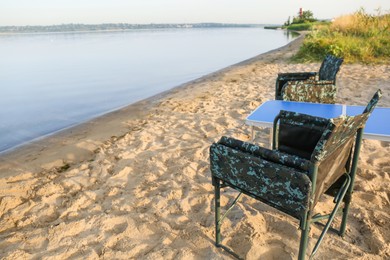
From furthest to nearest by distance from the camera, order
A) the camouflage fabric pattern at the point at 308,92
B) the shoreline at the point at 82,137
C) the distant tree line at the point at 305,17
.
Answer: the distant tree line at the point at 305,17 → the shoreline at the point at 82,137 → the camouflage fabric pattern at the point at 308,92

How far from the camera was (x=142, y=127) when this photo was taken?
236 inches

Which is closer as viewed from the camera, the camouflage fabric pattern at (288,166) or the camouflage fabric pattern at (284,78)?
the camouflage fabric pattern at (288,166)

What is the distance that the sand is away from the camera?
8.19ft

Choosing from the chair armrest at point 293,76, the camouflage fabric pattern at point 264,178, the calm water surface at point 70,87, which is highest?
the chair armrest at point 293,76

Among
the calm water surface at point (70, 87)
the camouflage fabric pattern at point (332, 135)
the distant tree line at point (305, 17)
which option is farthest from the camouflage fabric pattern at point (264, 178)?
the distant tree line at point (305, 17)

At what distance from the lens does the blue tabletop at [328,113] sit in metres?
2.32

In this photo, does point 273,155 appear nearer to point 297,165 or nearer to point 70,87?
point 297,165

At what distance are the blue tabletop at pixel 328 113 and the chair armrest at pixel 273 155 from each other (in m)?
0.88

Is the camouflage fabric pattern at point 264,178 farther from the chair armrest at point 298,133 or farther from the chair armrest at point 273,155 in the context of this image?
the chair armrest at point 298,133

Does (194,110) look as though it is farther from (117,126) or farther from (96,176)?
(96,176)

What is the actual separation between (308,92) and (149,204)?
7.95 ft

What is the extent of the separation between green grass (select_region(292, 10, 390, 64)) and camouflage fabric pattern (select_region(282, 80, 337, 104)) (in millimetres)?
8331

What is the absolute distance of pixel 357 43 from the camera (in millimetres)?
11570

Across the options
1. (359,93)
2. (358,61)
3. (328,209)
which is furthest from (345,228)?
(358,61)
